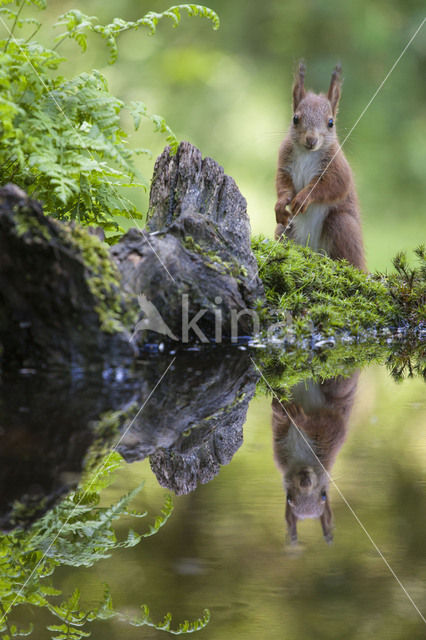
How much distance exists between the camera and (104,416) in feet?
6.08

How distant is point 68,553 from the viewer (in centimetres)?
109

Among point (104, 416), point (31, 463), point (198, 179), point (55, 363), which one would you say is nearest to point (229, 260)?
point (198, 179)

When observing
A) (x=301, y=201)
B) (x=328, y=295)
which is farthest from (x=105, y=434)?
(x=301, y=201)

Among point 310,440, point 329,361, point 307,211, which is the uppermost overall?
point 307,211

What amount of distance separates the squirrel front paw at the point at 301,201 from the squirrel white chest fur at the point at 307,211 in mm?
92

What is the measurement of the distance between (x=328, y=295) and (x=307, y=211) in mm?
675

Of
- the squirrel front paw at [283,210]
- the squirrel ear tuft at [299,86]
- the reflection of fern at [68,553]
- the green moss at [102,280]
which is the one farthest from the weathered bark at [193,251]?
the reflection of fern at [68,553]

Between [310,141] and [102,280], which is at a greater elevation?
[310,141]

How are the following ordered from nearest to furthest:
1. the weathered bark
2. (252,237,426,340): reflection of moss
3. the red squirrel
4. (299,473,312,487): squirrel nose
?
(299,473,312,487): squirrel nose
the weathered bark
(252,237,426,340): reflection of moss
the red squirrel

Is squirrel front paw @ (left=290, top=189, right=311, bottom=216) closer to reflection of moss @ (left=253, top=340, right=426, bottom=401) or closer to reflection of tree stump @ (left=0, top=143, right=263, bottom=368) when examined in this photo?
reflection of tree stump @ (left=0, top=143, right=263, bottom=368)

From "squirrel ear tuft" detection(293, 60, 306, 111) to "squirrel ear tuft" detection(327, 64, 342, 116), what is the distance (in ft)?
0.51

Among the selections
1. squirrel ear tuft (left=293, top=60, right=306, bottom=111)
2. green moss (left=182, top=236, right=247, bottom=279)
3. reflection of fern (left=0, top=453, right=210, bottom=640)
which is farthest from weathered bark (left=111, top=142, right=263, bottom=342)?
reflection of fern (left=0, top=453, right=210, bottom=640)

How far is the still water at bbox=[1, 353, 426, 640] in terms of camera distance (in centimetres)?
89

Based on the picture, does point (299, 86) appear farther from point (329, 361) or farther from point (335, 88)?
point (329, 361)
